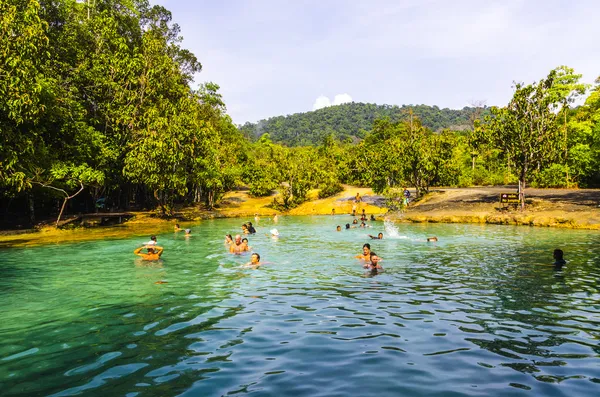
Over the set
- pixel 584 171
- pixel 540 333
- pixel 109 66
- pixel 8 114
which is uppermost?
pixel 109 66

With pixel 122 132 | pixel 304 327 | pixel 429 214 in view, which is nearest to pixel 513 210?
pixel 429 214

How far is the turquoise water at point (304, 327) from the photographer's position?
23.9 ft

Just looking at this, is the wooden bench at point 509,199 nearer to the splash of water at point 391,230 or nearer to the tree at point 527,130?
the tree at point 527,130

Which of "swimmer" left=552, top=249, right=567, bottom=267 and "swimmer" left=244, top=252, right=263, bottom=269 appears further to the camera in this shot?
"swimmer" left=244, top=252, right=263, bottom=269

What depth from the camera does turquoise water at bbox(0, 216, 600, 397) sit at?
7289 mm

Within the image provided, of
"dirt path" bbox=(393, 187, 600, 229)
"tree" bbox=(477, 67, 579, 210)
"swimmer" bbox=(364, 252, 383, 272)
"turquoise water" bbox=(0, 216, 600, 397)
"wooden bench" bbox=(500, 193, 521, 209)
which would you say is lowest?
"turquoise water" bbox=(0, 216, 600, 397)

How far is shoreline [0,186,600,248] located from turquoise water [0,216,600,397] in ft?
43.0

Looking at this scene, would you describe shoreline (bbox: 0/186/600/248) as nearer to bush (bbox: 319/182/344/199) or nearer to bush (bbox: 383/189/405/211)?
bush (bbox: 383/189/405/211)

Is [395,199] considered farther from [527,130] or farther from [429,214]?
[527,130]

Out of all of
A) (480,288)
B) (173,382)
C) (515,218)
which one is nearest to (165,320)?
(173,382)

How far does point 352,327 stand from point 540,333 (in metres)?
4.54

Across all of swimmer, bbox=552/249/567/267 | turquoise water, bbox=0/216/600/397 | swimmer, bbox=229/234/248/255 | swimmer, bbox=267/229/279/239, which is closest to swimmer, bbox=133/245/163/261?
turquoise water, bbox=0/216/600/397

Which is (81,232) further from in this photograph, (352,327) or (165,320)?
(352,327)

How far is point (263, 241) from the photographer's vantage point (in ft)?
96.7
